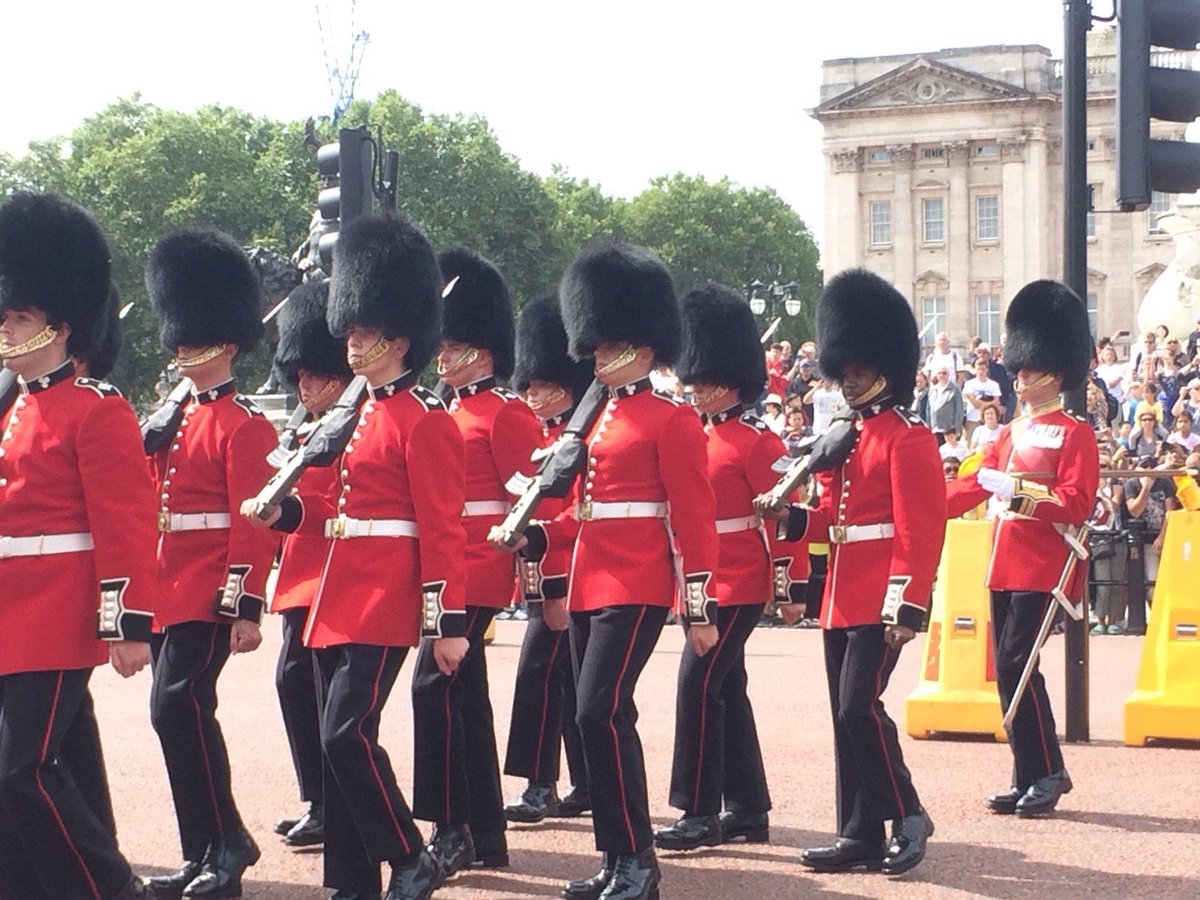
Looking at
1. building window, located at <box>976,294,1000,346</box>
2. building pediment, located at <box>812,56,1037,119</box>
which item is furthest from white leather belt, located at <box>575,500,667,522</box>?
→ building window, located at <box>976,294,1000,346</box>

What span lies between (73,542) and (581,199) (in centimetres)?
7163

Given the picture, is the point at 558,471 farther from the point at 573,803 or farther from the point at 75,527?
the point at 573,803

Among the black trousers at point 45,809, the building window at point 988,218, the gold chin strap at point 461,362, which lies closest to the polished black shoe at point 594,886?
the black trousers at point 45,809

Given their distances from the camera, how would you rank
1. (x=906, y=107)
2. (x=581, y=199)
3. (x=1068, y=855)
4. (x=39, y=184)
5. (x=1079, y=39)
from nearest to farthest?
1. (x=1068, y=855)
2. (x=1079, y=39)
3. (x=39, y=184)
4. (x=906, y=107)
5. (x=581, y=199)

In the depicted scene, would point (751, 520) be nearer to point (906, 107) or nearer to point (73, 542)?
point (73, 542)

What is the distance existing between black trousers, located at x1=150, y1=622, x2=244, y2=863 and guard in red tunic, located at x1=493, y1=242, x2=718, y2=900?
2.97 ft

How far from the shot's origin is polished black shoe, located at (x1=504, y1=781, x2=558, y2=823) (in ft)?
24.5

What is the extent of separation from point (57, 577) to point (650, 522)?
1685mm

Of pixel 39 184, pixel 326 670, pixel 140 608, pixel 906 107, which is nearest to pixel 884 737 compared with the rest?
pixel 326 670

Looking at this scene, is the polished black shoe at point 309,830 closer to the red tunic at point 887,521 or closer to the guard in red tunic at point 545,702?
the guard in red tunic at point 545,702

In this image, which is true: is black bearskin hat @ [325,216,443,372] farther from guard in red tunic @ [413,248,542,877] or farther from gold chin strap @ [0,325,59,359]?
gold chin strap @ [0,325,59,359]

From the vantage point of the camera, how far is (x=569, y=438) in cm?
638

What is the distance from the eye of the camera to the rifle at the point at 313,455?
19.3ft

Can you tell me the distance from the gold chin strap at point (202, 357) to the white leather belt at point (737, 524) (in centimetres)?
170
